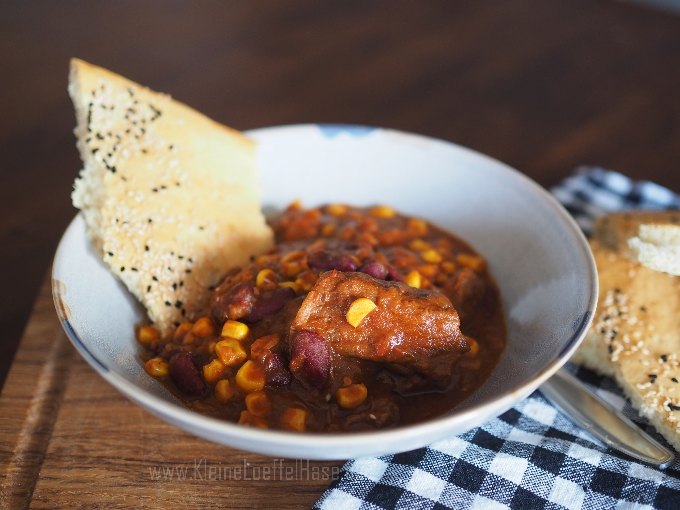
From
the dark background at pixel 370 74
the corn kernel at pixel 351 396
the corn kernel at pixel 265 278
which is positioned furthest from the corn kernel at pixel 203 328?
the dark background at pixel 370 74

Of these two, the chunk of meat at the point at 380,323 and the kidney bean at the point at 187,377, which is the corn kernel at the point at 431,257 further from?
the kidney bean at the point at 187,377

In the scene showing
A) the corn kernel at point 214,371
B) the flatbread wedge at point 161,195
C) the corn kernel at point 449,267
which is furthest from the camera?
Answer: the corn kernel at point 449,267

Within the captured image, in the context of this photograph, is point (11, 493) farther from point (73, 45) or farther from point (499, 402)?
point (73, 45)

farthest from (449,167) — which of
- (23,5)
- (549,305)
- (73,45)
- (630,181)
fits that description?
(23,5)

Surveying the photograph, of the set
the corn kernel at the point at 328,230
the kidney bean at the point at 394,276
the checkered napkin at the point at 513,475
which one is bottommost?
the checkered napkin at the point at 513,475

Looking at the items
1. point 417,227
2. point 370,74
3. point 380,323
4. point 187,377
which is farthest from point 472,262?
point 370,74

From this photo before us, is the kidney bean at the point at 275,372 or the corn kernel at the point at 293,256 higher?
the corn kernel at the point at 293,256

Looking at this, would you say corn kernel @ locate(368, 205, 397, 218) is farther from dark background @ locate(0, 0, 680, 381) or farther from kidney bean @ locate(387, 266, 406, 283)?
dark background @ locate(0, 0, 680, 381)

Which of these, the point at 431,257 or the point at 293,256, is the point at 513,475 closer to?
the point at 431,257
